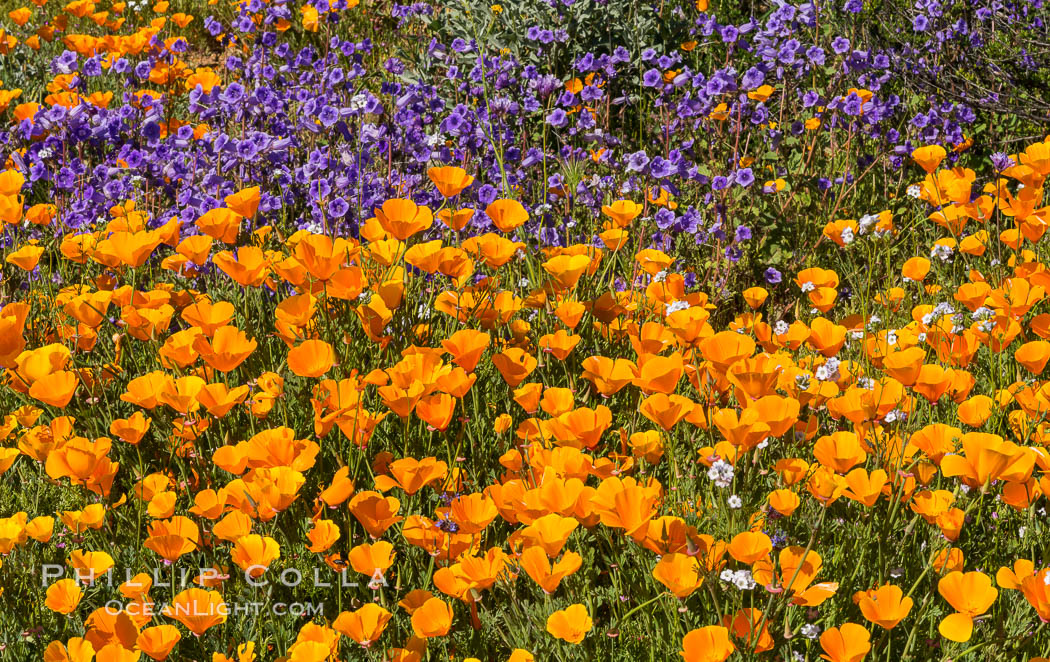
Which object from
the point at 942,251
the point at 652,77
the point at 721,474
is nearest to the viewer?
the point at 721,474

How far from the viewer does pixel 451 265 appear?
2322 mm

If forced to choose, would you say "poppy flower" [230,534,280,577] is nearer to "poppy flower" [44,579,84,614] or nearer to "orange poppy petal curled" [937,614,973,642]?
"poppy flower" [44,579,84,614]

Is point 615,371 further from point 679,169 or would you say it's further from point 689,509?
point 679,169

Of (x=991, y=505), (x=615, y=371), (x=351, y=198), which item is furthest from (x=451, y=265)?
(x=991, y=505)

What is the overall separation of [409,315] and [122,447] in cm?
75

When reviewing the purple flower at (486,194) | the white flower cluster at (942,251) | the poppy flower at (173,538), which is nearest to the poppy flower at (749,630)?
the poppy flower at (173,538)

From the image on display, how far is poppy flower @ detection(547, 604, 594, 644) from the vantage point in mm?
1438

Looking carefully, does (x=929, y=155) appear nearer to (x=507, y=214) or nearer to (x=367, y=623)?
(x=507, y=214)

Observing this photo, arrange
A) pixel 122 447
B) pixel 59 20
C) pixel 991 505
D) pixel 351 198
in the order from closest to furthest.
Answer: pixel 991 505 < pixel 122 447 < pixel 351 198 < pixel 59 20

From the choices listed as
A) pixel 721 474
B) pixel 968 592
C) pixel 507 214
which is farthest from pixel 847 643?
pixel 507 214

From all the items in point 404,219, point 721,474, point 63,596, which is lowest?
point 63,596

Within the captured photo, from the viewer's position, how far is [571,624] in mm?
1446

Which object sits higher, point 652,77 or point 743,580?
point 652,77

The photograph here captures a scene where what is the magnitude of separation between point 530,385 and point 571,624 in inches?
26.8
